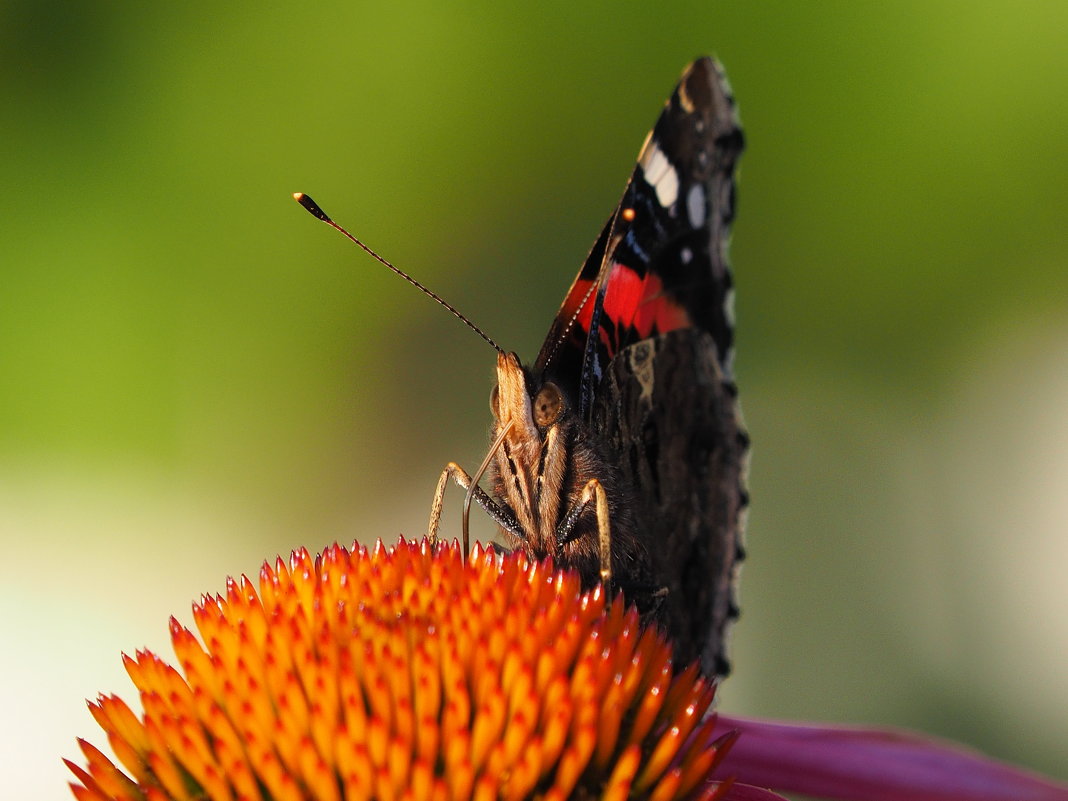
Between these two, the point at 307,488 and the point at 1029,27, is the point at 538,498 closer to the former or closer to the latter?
→ the point at 307,488

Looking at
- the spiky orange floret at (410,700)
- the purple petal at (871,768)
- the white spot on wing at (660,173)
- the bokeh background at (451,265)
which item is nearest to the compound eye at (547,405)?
the spiky orange floret at (410,700)

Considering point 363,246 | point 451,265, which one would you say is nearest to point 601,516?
point 363,246

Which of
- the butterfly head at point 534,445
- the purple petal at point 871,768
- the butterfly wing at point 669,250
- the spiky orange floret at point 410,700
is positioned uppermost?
the butterfly wing at point 669,250

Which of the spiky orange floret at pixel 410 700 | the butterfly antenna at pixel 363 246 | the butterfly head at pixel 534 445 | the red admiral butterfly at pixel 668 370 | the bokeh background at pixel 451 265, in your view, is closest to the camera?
the spiky orange floret at pixel 410 700

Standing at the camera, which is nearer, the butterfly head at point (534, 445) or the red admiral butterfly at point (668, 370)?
the butterfly head at point (534, 445)

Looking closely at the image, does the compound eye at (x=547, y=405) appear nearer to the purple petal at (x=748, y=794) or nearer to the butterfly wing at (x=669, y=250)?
the butterfly wing at (x=669, y=250)

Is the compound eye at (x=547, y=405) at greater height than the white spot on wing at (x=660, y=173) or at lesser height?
lesser

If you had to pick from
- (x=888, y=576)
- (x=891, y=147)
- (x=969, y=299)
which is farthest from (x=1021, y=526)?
(x=891, y=147)

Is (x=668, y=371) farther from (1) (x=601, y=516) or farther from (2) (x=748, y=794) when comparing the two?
(2) (x=748, y=794)
